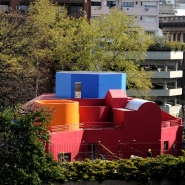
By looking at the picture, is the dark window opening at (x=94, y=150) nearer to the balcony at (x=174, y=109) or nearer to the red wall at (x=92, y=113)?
the red wall at (x=92, y=113)

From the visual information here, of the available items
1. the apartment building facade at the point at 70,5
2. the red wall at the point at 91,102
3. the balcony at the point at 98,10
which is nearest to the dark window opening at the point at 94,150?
the red wall at the point at 91,102

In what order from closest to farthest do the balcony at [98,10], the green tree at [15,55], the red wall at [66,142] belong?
the red wall at [66,142], the green tree at [15,55], the balcony at [98,10]

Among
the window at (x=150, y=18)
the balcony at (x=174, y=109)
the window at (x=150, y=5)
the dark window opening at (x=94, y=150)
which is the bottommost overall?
the balcony at (x=174, y=109)

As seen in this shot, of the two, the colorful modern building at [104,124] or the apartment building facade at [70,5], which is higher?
the apartment building facade at [70,5]

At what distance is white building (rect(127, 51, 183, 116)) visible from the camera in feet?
227

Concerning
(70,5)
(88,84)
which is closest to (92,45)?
(88,84)

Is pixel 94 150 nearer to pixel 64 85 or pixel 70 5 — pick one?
pixel 64 85

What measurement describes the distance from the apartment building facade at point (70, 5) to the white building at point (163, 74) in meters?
8.81

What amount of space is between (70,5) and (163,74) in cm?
1290

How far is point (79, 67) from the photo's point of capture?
181 feet

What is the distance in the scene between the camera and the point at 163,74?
69.8m

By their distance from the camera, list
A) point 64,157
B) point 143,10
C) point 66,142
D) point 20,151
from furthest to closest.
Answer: point 143,10 < point 66,142 < point 64,157 < point 20,151

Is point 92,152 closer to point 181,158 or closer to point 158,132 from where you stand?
point 158,132

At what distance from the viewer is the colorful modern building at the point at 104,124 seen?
35.4m
